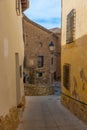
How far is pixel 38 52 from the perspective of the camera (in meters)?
39.9

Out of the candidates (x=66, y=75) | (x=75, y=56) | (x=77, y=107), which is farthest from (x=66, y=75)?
(x=77, y=107)

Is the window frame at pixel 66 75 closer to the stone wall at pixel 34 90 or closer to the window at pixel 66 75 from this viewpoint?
the window at pixel 66 75

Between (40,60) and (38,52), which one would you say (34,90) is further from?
(40,60)

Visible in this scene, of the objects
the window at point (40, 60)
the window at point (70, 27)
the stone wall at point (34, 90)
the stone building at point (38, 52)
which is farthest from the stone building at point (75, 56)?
the window at point (40, 60)

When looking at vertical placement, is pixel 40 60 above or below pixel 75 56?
above

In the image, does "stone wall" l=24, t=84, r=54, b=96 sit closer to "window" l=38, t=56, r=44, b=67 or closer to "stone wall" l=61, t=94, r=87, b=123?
"window" l=38, t=56, r=44, b=67

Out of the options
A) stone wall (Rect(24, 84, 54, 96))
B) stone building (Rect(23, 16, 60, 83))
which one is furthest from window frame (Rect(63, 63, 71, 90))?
stone building (Rect(23, 16, 60, 83))

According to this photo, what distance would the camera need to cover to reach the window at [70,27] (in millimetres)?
12945

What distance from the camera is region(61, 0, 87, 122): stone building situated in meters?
11.0

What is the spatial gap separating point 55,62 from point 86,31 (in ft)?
106

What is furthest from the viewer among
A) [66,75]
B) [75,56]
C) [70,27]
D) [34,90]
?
[34,90]

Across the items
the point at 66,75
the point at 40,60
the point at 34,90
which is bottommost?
the point at 34,90

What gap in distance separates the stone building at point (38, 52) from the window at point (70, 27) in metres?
23.1

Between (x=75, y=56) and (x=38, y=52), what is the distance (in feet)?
90.1
